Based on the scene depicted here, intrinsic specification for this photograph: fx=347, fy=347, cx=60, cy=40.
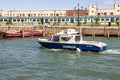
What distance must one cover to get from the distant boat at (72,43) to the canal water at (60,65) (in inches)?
37.0

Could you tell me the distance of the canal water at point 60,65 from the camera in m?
33.1

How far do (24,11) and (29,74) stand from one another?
452ft

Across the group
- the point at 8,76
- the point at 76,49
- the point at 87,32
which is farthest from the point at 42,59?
the point at 87,32

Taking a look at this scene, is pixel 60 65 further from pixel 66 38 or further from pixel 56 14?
pixel 56 14

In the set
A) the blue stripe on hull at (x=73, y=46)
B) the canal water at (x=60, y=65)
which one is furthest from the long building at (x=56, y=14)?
the canal water at (x=60, y=65)

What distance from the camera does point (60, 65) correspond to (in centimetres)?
3944

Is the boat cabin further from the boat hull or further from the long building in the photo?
the long building

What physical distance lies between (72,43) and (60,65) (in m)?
13.2

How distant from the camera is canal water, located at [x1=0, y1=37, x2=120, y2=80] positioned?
33094 mm

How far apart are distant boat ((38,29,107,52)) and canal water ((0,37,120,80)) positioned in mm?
939

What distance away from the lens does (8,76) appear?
109 ft

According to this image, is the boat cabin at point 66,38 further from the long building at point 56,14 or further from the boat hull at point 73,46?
the long building at point 56,14

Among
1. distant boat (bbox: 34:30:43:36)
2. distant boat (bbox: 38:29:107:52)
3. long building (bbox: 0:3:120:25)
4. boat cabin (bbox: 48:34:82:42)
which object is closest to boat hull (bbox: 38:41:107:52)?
distant boat (bbox: 38:29:107:52)

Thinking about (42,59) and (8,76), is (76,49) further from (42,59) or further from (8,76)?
(8,76)
